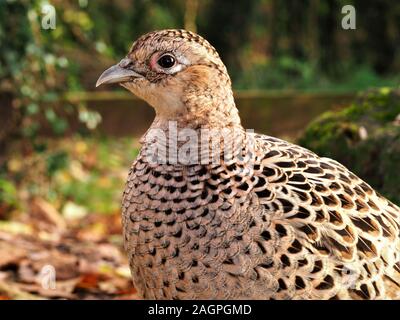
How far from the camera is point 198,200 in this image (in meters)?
2.97

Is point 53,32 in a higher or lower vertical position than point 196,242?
higher

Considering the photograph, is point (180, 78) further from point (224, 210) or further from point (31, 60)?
point (31, 60)

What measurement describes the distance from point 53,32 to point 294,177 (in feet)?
12.8

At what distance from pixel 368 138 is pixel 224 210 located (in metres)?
1.64

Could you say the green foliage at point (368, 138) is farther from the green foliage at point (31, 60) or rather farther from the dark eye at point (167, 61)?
the green foliage at point (31, 60)

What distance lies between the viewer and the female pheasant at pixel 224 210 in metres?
2.89

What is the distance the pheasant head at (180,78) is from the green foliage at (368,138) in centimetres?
139

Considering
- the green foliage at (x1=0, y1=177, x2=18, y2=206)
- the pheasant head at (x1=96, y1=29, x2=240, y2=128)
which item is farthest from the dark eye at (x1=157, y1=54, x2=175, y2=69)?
the green foliage at (x1=0, y1=177, x2=18, y2=206)

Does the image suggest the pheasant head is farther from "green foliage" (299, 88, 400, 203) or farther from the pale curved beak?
"green foliage" (299, 88, 400, 203)

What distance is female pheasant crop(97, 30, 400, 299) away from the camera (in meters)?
2.89
